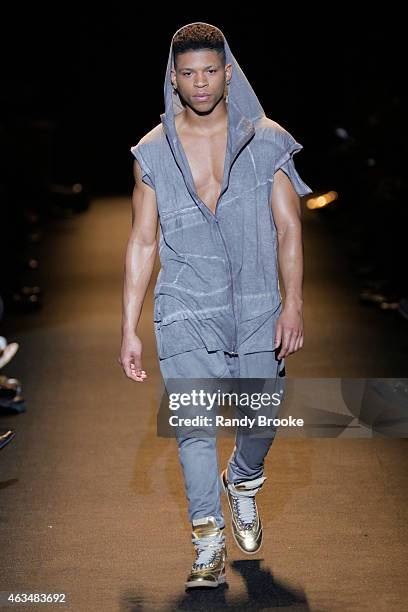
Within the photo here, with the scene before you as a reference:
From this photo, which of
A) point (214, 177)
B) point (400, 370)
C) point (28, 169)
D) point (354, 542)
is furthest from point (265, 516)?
point (28, 169)

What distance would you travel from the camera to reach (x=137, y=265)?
420 centimetres

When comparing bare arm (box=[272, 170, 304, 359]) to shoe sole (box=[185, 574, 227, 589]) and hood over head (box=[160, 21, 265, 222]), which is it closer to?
hood over head (box=[160, 21, 265, 222])

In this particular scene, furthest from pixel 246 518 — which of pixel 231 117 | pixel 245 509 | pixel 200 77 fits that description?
pixel 200 77

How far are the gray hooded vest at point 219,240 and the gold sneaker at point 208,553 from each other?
0.52 metres

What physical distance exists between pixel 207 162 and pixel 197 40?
362 millimetres

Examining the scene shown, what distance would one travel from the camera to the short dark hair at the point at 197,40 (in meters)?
4.05

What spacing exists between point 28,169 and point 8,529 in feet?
42.4

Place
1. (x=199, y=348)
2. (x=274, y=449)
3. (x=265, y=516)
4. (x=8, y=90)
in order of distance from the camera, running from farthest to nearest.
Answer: (x=8, y=90) < (x=274, y=449) < (x=265, y=516) < (x=199, y=348)

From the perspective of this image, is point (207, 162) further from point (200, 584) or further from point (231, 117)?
point (200, 584)

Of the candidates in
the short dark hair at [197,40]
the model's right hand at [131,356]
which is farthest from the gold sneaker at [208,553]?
the short dark hair at [197,40]

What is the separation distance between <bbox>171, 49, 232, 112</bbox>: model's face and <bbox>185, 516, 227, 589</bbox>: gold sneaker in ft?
4.03

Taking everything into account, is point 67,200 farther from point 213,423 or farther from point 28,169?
point 213,423

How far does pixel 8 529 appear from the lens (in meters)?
4.77

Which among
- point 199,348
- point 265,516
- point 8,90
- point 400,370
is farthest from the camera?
point 8,90
